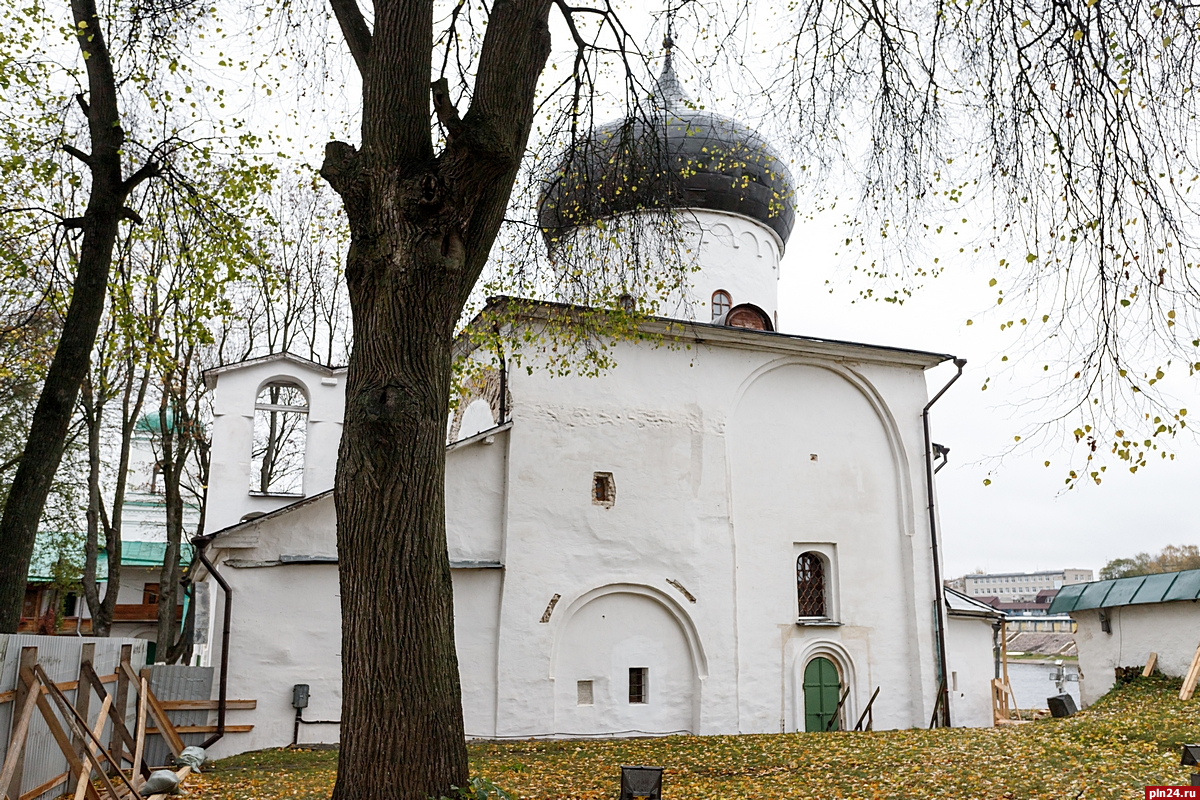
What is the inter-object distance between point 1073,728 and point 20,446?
1988 cm

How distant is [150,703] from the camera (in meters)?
10.8

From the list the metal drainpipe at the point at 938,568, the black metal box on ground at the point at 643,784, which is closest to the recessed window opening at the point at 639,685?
the metal drainpipe at the point at 938,568

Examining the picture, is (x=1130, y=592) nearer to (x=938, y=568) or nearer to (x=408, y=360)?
(x=938, y=568)

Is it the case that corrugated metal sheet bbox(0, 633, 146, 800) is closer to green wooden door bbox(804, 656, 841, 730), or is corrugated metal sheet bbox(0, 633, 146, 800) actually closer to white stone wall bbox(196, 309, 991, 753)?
white stone wall bbox(196, 309, 991, 753)

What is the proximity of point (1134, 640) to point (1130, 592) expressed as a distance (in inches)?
33.5

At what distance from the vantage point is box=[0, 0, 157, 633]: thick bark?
797 centimetres

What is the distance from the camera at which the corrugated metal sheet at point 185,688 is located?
39.4 ft

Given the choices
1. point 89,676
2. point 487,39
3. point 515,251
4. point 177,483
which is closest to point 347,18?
point 487,39

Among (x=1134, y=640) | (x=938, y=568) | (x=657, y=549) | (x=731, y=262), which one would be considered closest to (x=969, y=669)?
(x=938, y=568)

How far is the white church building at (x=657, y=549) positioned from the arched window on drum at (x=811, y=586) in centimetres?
4

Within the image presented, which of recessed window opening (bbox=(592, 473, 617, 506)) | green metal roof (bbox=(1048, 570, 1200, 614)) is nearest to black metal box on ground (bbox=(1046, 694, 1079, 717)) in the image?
green metal roof (bbox=(1048, 570, 1200, 614))

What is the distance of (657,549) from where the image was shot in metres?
14.8

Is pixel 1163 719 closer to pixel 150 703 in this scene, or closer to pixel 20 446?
pixel 150 703

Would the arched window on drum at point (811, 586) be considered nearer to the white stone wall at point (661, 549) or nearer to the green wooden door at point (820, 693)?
the white stone wall at point (661, 549)
